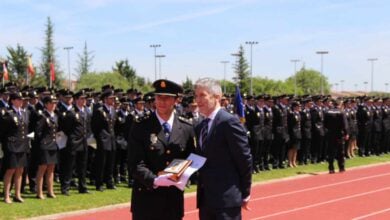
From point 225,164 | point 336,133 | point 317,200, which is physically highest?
point 225,164

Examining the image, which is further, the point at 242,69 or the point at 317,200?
the point at 242,69

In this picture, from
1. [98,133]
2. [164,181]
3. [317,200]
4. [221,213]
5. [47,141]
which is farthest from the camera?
[98,133]

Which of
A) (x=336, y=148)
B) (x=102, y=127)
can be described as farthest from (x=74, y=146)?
(x=336, y=148)

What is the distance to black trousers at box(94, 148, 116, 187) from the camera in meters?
11.8

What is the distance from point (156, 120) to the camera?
4961 mm

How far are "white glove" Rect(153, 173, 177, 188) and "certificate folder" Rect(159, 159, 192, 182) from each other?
0.12ft

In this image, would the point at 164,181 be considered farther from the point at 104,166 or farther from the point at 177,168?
the point at 104,166

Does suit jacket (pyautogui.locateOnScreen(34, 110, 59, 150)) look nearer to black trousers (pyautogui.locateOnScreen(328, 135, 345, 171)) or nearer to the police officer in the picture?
the police officer

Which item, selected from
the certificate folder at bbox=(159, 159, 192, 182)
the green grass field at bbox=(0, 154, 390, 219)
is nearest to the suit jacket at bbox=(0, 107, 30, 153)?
the green grass field at bbox=(0, 154, 390, 219)

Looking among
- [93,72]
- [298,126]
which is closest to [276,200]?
[298,126]

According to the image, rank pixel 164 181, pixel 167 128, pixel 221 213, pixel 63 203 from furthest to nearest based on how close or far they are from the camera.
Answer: pixel 63 203
pixel 167 128
pixel 221 213
pixel 164 181

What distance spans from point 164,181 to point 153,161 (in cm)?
28

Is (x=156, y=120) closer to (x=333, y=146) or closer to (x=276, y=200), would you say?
(x=276, y=200)

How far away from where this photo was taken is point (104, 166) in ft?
39.9
